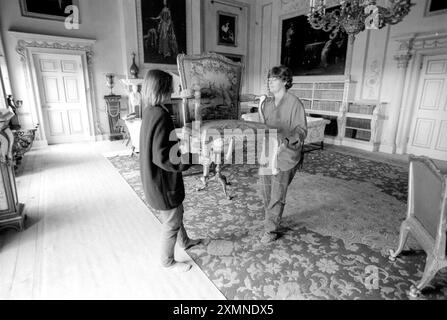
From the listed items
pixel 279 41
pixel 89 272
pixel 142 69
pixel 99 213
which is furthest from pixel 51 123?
pixel 279 41

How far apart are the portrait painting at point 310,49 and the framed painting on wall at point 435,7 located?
171cm

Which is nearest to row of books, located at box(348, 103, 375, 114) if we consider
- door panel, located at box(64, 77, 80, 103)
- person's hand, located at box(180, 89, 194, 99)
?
person's hand, located at box(180, 89, 194, 99)

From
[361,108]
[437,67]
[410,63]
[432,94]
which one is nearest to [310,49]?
[361,108]

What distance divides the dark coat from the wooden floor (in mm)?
582

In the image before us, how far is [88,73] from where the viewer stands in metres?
6.61

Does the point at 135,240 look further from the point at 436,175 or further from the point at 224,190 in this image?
the point at 436,175

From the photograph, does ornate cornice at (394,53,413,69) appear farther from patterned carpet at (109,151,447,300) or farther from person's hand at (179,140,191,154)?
person's hand at (179,140,191,154)

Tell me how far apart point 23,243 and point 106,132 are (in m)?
5.25

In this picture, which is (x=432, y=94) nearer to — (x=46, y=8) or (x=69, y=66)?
(x=69, y=66)

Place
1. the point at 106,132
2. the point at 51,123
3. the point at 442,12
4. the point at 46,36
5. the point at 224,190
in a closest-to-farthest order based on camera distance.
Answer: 1. the point at 224,190
2. the point at 442,12
3. the point at 46,36
4. the point at 51,123
5. the point at 106,132

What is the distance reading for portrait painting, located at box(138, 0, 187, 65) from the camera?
7055 millimetres

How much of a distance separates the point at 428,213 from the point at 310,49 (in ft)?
22.2

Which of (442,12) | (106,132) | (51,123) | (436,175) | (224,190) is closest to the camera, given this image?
(436,175)

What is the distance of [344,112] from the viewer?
6.71 m
